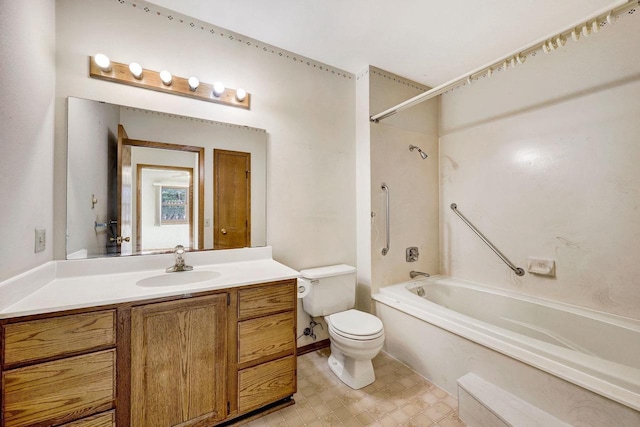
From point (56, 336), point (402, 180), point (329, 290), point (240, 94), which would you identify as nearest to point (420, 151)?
point (402, 180)

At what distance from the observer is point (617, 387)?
1093 mm

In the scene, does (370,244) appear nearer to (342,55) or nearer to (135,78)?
(342,55)

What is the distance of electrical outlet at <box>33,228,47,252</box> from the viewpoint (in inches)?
48.8

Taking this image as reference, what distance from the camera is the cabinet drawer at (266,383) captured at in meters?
1.42

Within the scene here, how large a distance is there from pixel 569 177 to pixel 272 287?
2.22m

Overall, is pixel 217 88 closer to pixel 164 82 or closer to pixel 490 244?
pixel 164 82

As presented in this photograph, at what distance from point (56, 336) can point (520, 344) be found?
86.3 inches

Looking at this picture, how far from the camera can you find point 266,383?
149 centimetres

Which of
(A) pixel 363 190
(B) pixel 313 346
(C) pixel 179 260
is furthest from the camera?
(A) pixel 363 190

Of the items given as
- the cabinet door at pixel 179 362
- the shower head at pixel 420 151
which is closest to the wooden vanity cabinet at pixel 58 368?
the cabinet door at pixel 179 362

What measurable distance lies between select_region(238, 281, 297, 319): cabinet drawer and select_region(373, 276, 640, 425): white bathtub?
3.28 feet

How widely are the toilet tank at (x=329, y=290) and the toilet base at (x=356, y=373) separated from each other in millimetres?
384

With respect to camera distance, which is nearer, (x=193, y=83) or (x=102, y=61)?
(x=102, y=61)

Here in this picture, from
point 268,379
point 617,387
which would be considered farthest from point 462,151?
point 268,379
